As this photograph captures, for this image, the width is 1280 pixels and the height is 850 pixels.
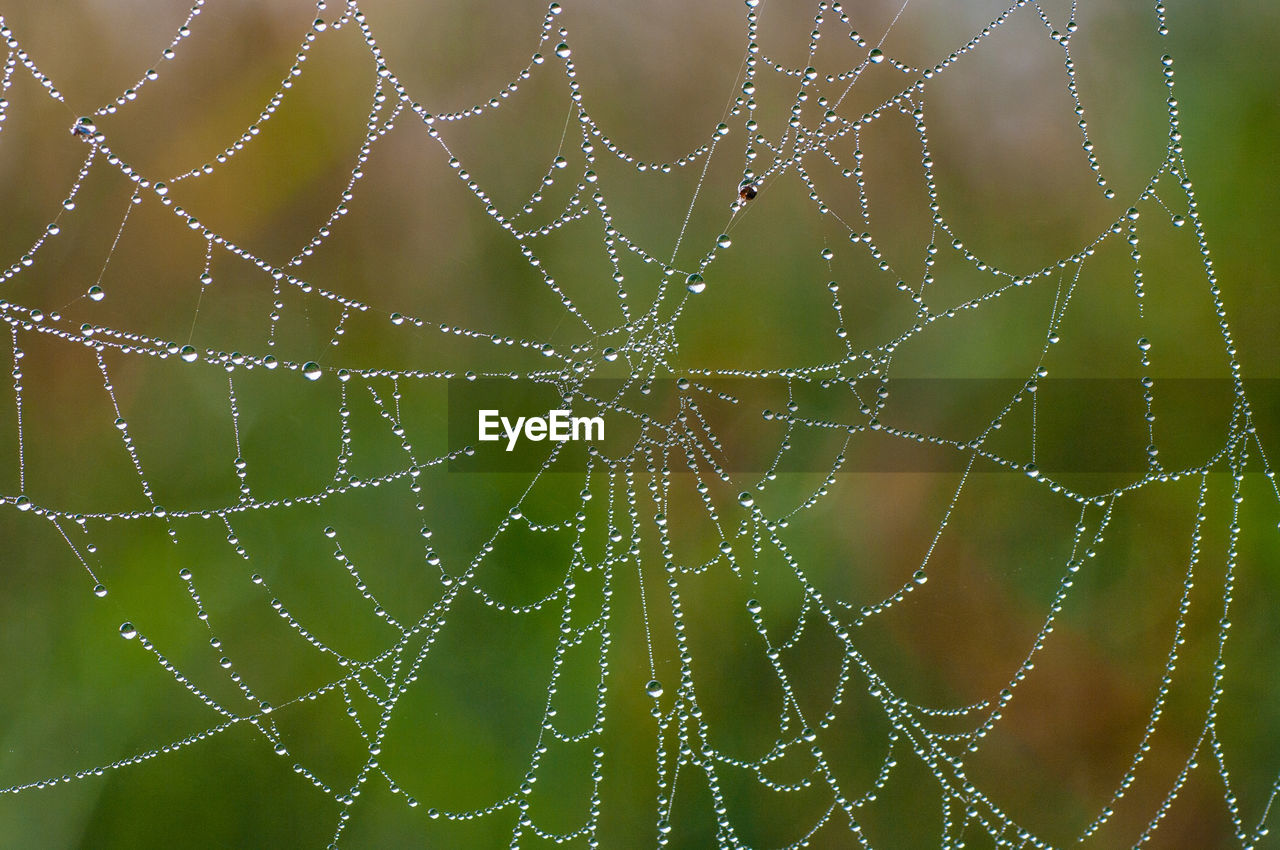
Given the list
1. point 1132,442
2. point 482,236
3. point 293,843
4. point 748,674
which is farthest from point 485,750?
point 1132,442

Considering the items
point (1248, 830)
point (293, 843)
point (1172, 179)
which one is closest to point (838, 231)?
point (1172, 179)

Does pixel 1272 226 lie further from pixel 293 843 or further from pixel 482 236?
pixel 293 843

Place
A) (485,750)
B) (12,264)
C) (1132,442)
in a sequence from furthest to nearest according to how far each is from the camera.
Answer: (1132,442)
(485,750)
(12,264)

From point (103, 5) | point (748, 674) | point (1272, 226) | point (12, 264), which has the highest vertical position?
point (103, 5)

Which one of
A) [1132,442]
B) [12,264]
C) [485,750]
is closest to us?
[12,264]

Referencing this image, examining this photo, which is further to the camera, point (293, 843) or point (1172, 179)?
point (1172, 179)

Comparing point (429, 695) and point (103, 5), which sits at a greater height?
point (103, 5)

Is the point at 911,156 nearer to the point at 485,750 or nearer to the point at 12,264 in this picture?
the point at 485,750
